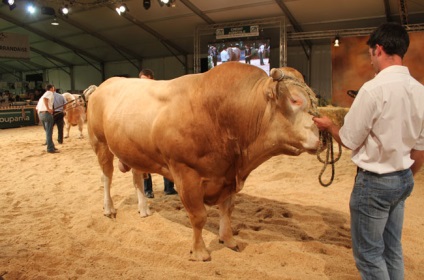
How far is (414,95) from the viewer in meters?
1.65

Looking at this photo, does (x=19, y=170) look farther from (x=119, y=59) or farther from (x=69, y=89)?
(x=69, y=89)

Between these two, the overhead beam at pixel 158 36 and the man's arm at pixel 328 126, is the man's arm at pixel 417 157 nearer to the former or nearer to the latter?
the man's arm at pixel 328 126

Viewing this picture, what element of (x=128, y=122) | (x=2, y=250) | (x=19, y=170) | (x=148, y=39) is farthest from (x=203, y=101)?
(x=148, y=39)

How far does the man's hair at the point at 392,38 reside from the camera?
1671 millimetres

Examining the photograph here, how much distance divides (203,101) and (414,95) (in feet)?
4.82

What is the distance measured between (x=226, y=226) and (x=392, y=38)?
214cm

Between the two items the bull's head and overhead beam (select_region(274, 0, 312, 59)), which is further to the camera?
overhead beam (select_region(274, 0, 312, 59))

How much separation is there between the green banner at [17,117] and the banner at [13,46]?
318 centimetres

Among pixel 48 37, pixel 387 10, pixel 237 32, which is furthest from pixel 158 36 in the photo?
pixel 387 10

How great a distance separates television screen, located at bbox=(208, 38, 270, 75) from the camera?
45.2ft

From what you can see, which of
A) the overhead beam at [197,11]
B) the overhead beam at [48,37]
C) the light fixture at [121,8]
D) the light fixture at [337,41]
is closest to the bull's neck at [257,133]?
the light fixture at [337,41]

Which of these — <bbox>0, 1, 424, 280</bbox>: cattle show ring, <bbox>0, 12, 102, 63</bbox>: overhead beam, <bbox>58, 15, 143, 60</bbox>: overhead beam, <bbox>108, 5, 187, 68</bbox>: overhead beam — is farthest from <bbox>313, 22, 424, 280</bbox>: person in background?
<bbox>0, 12, 102, 63</bbox>: overhead beam

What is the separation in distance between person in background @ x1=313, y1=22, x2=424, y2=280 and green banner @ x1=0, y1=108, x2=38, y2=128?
15.7 metres

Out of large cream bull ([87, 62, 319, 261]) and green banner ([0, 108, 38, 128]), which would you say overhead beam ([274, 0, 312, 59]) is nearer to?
large cream bull ([87, 62, 319, 261])
